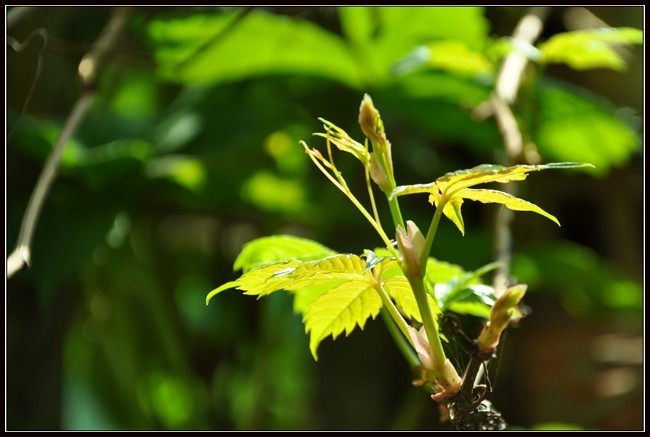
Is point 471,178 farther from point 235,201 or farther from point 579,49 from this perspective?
point 235,201

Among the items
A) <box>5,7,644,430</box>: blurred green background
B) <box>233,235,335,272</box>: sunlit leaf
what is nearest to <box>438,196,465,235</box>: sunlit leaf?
<box>233,235,335,272</box>: sunlit leaf

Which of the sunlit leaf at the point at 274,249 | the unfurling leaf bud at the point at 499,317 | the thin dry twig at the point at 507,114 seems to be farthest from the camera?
the thin dry twig at the point at 507,114

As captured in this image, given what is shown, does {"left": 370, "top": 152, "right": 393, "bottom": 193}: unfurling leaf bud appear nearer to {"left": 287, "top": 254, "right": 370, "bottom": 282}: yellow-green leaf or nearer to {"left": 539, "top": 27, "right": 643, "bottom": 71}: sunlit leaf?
{"left": 287, "top": 254, "right": 370, "bottom": 282}: yellow-green leaf

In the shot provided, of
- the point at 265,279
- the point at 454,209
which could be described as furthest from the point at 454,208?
the point at 265,279

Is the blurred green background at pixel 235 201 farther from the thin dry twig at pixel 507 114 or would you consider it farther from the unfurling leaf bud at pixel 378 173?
the unfurling leaf bud at pixel 378 173

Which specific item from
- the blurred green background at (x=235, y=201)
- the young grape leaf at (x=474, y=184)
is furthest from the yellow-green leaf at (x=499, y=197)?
the blurred green background at (x=235, y=201)

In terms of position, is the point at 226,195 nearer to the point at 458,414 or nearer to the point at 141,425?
the point at 141,425

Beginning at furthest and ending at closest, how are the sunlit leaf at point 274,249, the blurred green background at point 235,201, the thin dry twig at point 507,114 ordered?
the blurred green background at point 235,201, the thin dry twig at point 507,114, the sunlit leaf at point 274,249
